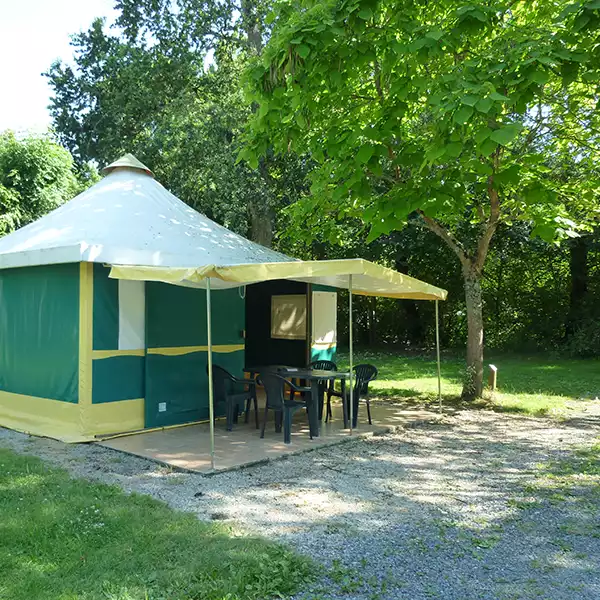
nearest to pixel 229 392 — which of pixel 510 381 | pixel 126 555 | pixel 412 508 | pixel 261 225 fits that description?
pixel 412 508

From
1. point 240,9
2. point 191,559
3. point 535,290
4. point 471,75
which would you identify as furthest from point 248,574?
point 535,290

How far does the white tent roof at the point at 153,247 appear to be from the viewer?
20.5 feet

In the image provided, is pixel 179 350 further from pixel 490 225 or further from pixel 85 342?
pixel 490 225

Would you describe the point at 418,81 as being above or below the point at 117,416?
above

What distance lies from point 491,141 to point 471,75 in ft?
2.41

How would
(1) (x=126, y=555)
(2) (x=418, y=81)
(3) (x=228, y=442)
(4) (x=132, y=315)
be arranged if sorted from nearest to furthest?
1. (1) (x=126, y=555)
2. (2) (x=418, y=81)
3. (3) (x=228, y=442)
4. (4) (x=132, y=315)

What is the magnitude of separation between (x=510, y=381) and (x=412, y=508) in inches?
343

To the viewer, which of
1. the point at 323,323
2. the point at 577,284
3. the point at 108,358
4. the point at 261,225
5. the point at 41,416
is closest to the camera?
the point at 108,358

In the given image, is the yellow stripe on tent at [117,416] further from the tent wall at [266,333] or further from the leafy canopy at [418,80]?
the tent wall at [266,333]

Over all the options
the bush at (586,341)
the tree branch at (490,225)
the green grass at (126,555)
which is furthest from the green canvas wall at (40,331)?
the bush at (586,341)

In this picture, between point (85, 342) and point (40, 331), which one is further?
point (40, 331)

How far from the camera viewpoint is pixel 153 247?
746cm

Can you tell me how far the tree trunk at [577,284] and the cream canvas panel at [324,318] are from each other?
30.9ft

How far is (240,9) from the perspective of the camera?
13383 mm
